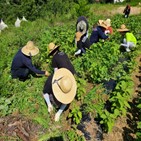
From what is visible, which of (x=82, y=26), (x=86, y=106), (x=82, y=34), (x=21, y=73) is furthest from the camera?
(x=82, y=26)

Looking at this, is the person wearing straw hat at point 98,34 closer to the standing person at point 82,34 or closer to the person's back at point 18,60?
the standing person at point 82,34

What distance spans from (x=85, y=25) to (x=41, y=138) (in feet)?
16.0

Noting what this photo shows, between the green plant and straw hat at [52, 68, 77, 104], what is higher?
straw hat at [52, 68, 77, 104]

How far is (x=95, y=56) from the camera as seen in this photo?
7.88 meters

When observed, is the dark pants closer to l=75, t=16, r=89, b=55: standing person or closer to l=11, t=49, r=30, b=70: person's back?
l=11, t=49, r=30, b=70: person's back

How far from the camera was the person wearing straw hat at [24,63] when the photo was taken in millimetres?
6715

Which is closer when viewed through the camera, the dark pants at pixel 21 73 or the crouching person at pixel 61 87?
the crouching person at pixel 61 87

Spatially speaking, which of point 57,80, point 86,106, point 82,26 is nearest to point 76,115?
point 86,106

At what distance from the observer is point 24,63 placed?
269 inches

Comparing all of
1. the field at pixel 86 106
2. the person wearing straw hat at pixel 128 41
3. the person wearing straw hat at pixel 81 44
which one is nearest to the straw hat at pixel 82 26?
the person wearing straw hat at pixel 81 44

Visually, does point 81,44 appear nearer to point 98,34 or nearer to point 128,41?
point 98,34

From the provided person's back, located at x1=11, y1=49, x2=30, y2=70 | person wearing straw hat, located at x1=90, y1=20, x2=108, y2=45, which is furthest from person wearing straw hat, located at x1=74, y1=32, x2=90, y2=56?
person's back, located at x1=11, y1=49, x2=30, y2=70

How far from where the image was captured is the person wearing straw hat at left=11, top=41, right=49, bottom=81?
671 centimetres

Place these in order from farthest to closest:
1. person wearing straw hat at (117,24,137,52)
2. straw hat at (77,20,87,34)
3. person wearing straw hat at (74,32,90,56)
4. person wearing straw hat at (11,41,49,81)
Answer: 1. straw hat at (77,20,87,34)
2. person wearing straw hat at (117,24,137,52)
3. person wearing straw hat at (74,32,90,56)
4. person wearing straw hat at (11,41,49,81)
